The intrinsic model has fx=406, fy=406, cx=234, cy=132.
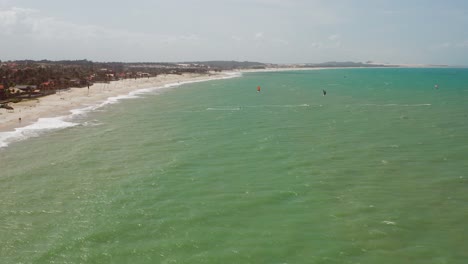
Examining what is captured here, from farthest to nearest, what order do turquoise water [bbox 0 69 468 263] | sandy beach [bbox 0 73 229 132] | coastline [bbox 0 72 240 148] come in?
sandy beach [bbox 0 73 229 132] < coastline [bbox 0 72 240 148] < turquoise water [bbox 0 69 468 263]

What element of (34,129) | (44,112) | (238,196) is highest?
(44,112)

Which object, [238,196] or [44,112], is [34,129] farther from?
[238,196]

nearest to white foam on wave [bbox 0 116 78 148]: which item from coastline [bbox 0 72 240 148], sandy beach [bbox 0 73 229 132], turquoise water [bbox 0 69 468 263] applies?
coastline [bbox 0 72 240 148]

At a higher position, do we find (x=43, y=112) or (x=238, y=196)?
(x=43, y=112)

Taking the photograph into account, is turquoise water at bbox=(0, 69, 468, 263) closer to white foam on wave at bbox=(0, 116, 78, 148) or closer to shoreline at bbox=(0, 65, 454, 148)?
white foam on wave at bbox=(0, 116, 78, 148)

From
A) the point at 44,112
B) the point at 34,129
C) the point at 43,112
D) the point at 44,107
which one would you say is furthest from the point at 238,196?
the point at 44,107

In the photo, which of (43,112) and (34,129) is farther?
(43,112)

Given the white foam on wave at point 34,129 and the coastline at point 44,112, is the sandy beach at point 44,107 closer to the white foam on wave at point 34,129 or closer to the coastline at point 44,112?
the coastline at point 44,112

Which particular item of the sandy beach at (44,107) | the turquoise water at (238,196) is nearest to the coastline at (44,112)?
the sandy beach at (44,107)
